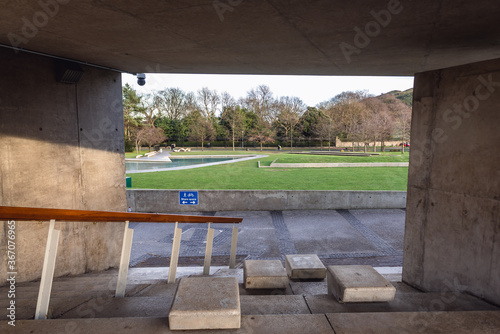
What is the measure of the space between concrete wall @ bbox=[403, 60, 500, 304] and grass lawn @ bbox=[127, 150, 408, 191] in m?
10.4

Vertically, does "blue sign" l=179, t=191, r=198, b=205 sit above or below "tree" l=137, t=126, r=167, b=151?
below

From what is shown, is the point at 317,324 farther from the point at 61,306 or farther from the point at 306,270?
the point at 306,270

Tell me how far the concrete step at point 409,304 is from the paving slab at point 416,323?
56cm

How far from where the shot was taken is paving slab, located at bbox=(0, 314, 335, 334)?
2.07 metres

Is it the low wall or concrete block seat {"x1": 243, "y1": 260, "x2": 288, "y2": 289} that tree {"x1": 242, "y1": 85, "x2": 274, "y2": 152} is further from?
concrete block seat {"x1": 243, "y1": 260, "x2": 288, "y2": 289}

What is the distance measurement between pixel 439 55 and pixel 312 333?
505cm

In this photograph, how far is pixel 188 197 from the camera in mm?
13398

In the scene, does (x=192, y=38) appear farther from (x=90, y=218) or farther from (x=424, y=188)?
(x=424, y=188)

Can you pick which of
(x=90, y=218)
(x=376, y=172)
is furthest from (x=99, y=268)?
(x=376, y=172)

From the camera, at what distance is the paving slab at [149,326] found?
207 centimetres

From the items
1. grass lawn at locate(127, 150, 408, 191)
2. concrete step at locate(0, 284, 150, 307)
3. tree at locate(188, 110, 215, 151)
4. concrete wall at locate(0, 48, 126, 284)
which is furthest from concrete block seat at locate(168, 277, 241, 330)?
tree at locate(188, 110, 215, 151)

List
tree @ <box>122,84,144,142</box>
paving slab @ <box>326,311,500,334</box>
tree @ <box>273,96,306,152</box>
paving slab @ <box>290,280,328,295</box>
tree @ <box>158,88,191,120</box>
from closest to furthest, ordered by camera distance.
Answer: paving slab @ <box>326,311,500,334</box> < paving slab @ <box>290,280,328,295</box> < tree @ <box>122,84,144,142</box> < tree @ <box>273,96,306,152</box> < tree @ <box>158,88,191,120</box>

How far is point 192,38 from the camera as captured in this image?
14.0 ft

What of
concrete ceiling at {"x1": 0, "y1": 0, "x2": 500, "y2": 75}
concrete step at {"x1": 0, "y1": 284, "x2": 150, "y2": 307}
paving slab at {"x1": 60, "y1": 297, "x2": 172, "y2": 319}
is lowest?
concrete step at {"x1": 0, "y1": 284, "x2": 150, "y2": 307}
